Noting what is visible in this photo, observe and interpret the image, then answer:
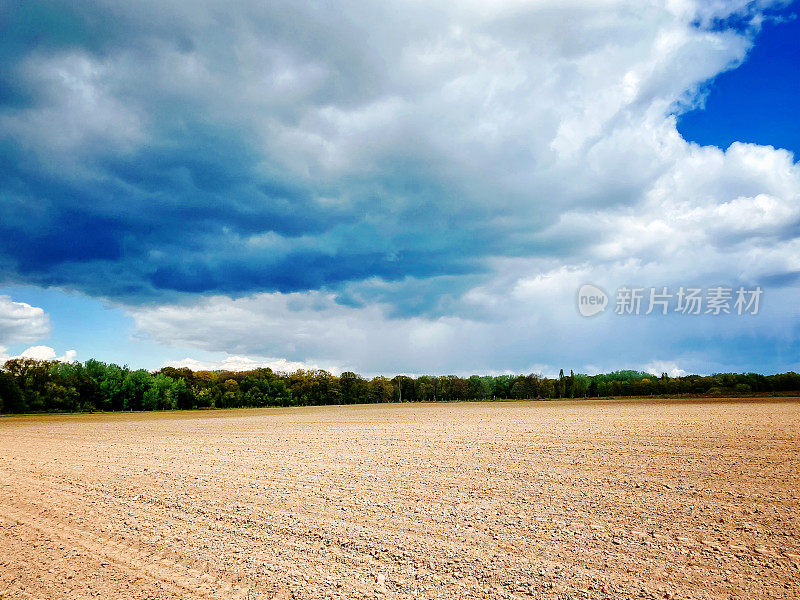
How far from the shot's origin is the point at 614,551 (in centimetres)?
843

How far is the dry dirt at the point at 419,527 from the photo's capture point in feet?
24.7

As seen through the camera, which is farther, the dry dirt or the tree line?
the tree line

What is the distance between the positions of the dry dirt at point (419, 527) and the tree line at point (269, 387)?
286ft

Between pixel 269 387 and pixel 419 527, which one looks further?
pixel 269 387

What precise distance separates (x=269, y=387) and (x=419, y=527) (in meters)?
117

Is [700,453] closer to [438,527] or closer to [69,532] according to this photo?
[438,527]

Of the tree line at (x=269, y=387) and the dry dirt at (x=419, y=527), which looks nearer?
the dry dirt at (x=419, y=527)

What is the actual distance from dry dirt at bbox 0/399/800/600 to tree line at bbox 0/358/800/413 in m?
87.3

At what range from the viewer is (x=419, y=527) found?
10055 mm

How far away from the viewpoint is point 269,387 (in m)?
121

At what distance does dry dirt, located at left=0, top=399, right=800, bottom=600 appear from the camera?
7543 mm

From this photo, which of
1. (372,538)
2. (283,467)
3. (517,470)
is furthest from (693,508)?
(283,467)

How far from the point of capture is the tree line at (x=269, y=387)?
3529 inches

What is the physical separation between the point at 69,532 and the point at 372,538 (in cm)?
709
